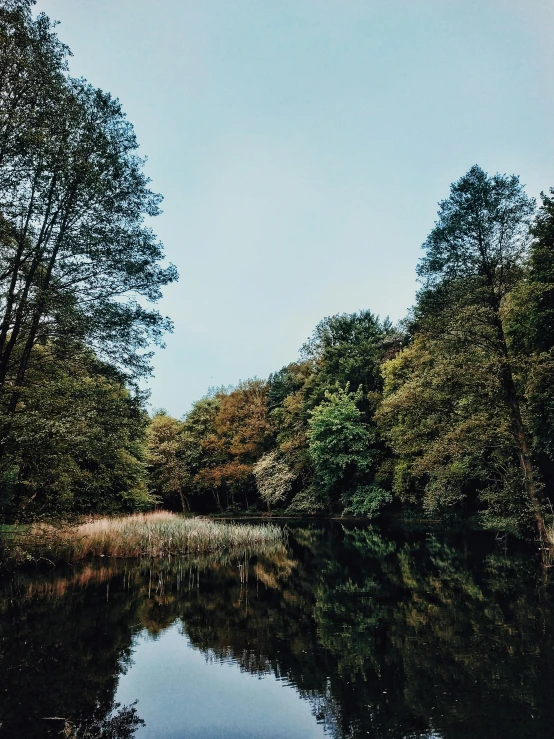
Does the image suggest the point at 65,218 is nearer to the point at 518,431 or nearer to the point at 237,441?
the point at 518,431

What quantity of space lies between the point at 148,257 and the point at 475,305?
1052 centimetres

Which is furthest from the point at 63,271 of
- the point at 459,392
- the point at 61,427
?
the point at 459,392

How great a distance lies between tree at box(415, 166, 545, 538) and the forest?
50 millimetres

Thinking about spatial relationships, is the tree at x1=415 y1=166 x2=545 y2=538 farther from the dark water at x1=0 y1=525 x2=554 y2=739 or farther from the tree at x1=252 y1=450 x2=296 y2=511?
the tree at x1=252 y1=450 x2=296 y2=511

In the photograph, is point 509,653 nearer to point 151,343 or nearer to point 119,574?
point 151,343

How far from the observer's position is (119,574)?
13836 mm

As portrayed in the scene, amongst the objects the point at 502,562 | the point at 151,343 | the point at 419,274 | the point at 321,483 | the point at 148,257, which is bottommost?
the point at 502,562

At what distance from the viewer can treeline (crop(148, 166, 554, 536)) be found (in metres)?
15.6

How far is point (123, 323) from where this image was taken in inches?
424

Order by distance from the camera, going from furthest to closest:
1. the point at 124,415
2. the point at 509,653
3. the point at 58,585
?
1. the point at 58,585
2. the point at 124,415
3. the point at 509,653

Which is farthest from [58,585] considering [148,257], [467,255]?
[467,255]

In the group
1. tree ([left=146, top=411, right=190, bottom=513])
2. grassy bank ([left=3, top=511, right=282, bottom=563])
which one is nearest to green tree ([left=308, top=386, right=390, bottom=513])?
tree ([left=146, top=411, right=190, bottom=513])

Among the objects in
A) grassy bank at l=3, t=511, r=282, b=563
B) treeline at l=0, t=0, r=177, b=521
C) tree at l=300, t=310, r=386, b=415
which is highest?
tree at l=300, t=310, r=386, b=415

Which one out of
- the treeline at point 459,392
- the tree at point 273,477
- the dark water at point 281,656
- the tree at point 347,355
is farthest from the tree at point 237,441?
the dark water at point 281,656
